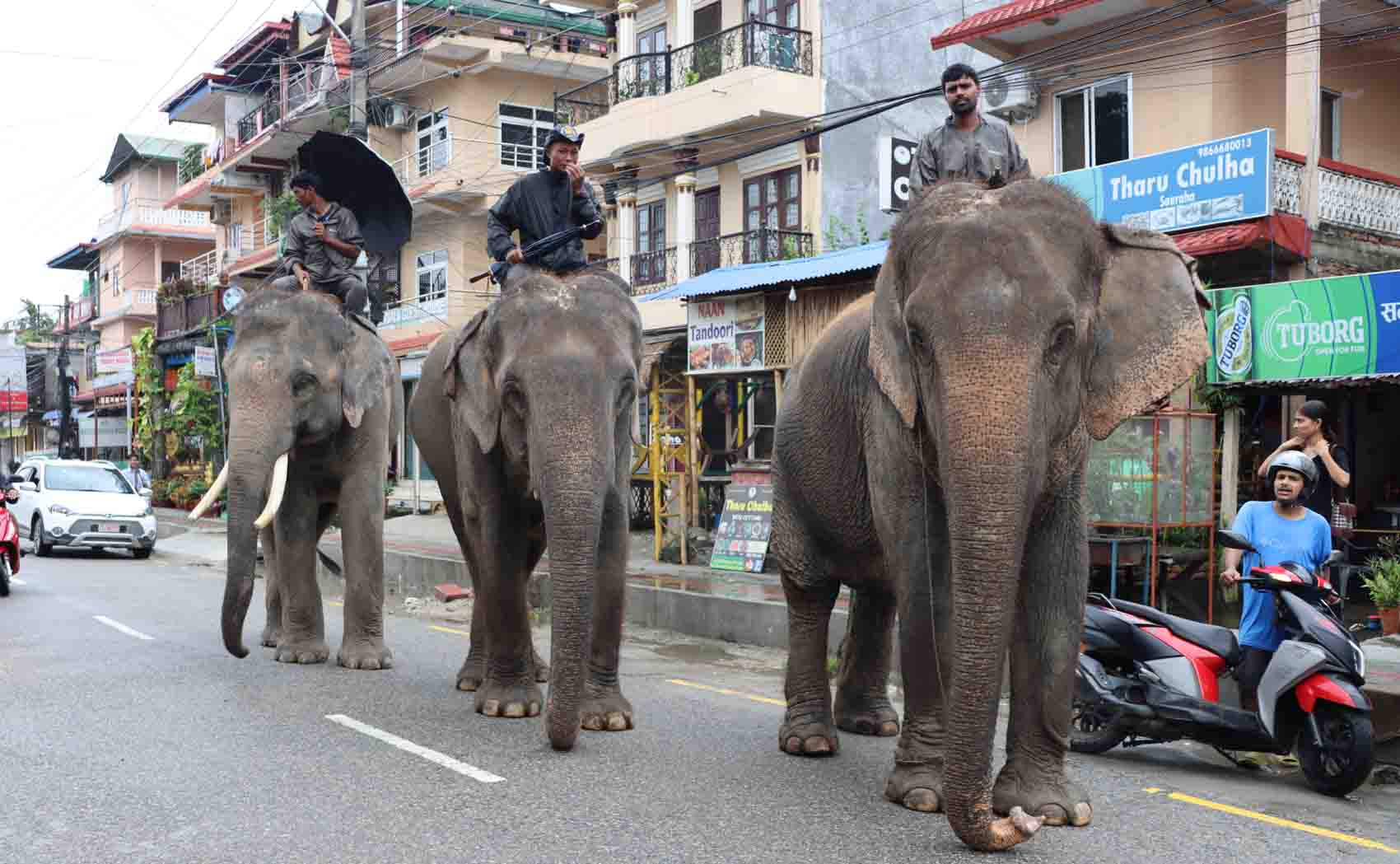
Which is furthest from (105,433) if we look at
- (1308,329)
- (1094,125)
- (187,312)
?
(1308,329)

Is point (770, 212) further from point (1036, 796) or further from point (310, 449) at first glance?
point (1036, 796)

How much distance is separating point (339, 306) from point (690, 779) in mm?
5341

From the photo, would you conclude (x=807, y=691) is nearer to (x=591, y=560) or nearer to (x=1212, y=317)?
(x=591, y=560)

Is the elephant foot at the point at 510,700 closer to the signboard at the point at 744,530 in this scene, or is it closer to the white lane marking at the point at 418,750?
the white lane marking at the point at 418,750

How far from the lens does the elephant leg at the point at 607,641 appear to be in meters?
7.30

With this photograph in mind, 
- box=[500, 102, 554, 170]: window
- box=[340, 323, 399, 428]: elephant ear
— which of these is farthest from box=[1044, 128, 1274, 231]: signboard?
box=[500, 102, 554, 170]: window

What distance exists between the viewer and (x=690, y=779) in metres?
6.27

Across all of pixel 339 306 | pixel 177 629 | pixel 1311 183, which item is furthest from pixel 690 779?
pixel 1311 183

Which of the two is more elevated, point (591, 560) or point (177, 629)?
point (591, 560)

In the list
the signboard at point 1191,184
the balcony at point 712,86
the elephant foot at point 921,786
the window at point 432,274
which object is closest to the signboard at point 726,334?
the signboard at point 1191,184

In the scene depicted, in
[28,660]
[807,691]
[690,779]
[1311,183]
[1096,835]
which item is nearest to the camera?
[1096,835]

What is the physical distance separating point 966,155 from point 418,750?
12.5 ft

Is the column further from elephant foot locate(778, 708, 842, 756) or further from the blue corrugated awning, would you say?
elephant foot locate(778, 708, 842, 756)

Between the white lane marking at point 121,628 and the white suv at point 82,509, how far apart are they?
32.0 ft
